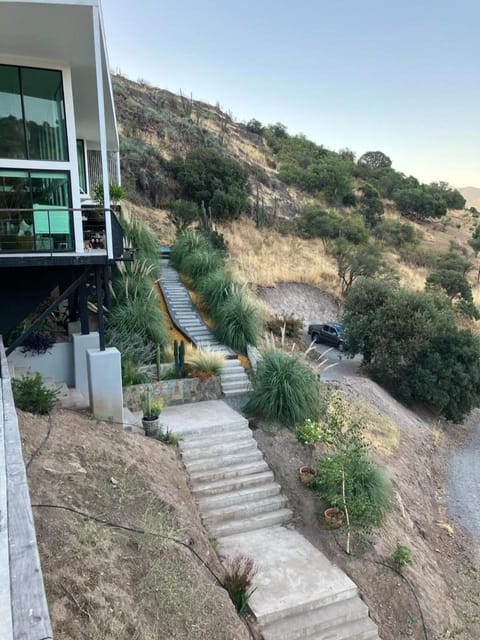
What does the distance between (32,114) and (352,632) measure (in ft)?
30.7

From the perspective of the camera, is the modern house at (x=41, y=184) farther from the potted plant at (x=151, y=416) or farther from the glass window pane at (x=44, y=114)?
the potted plant at (x=151, y=416)

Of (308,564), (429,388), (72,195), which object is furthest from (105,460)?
(429,388)

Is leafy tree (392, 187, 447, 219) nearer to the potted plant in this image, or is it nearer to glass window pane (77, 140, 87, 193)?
glass window pane (77, 140, 87, 193)

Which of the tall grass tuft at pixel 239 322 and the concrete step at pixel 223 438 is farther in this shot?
the tall grass tuft at pixel 239 322

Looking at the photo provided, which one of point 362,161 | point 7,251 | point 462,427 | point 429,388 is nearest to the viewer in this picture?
point 7,251

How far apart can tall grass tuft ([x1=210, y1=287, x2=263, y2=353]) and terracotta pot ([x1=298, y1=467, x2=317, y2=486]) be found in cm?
456

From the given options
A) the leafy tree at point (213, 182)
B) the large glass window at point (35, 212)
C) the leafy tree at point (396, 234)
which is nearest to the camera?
the large glass window at point (35, 212)

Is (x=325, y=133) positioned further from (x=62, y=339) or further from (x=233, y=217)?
(x=62, y=339)

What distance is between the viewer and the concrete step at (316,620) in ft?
16.6

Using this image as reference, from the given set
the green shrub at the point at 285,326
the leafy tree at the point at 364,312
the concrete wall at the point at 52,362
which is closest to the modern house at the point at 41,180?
the concrete wall at the point at 52,362

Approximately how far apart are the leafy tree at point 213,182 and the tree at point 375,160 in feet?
94.3

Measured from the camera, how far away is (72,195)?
7.80 meters

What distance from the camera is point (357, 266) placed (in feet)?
68.8

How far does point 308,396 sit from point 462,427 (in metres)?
7.11
